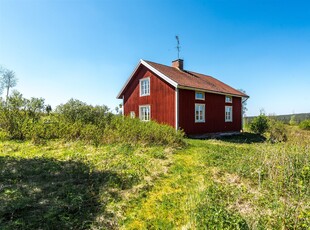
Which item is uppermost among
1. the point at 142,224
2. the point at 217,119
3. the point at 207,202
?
the point at 217,119

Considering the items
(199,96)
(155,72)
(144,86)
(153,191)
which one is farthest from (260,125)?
(153,191)

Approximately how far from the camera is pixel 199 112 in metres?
14.8

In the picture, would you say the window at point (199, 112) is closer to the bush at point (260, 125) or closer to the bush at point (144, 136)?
the bush at point (144, 136)

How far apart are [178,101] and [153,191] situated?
928cm

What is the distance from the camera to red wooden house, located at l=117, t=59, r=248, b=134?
535 inches

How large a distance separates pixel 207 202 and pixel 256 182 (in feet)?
6.18

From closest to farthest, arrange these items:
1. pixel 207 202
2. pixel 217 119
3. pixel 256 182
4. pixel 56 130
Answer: pixel 207 202
pixel 256 182
pixel 56 130
pixel 217 119

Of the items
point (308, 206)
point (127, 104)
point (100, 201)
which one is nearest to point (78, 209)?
point (100, 201)

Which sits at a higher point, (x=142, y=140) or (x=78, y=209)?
(x=142, y=140)

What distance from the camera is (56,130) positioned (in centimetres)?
974

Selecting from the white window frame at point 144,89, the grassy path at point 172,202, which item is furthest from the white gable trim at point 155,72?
the grassy path at point 172,202

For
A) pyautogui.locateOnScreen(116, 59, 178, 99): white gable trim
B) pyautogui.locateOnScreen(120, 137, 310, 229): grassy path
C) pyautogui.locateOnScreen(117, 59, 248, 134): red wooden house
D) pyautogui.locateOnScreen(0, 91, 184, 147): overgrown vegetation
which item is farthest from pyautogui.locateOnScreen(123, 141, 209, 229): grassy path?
pyautogui.locateOnScreen(116, 59, 178, 99): white gable trim

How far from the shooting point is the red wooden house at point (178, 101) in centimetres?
1360

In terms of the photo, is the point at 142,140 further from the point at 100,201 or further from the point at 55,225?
the point at 55,225
